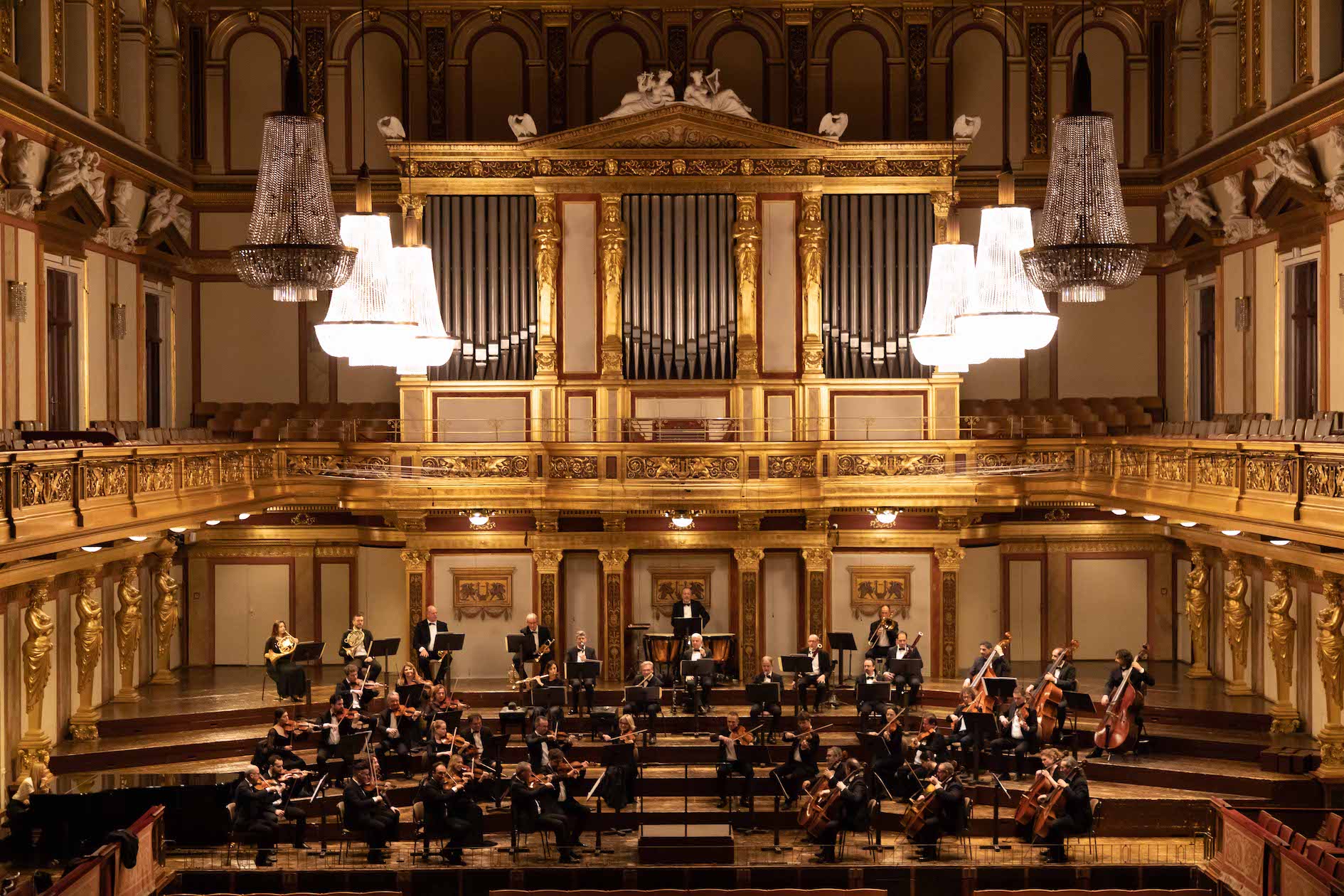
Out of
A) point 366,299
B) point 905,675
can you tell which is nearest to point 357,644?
point 905,675

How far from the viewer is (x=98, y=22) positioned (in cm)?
1652

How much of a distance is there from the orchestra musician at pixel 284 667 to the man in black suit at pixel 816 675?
209 inches

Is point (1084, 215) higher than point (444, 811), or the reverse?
point (1084, 215)

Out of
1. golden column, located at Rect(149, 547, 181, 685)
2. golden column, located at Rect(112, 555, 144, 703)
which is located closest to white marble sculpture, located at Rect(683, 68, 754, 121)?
golden column, located at Rect(149, 547, 181, 685)

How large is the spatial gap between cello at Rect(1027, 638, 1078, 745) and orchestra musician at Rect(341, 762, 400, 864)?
6.20 meters

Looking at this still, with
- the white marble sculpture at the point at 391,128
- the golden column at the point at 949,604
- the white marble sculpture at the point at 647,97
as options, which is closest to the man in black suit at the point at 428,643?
the white marble sculpture at the point at 391,128

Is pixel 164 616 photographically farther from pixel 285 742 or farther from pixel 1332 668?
pixel 1332 668

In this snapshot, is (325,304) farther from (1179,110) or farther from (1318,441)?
(1318,441)

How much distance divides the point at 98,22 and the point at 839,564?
35.6ft

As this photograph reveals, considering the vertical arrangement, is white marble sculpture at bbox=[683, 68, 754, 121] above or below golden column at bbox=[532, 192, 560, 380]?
above

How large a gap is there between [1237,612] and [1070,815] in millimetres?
4460

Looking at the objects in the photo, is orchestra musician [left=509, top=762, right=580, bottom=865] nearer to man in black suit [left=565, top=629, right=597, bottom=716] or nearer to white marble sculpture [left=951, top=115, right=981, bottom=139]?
man in black suit [left=565, top=629, right=597, bottom=716]

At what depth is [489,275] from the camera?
58.9ft

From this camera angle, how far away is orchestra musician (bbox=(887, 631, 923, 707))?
598 inches
